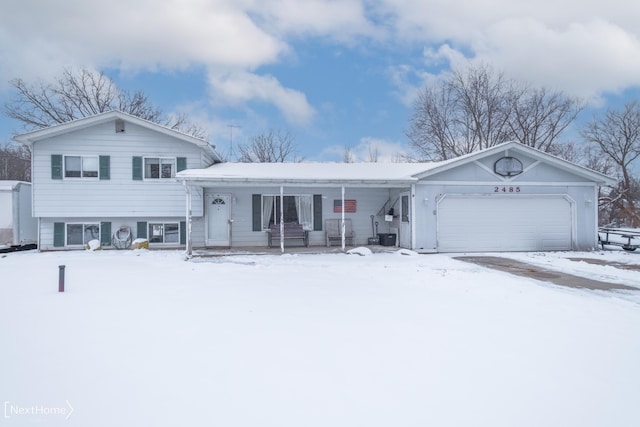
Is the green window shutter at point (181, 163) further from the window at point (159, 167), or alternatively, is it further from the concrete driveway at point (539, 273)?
the concrete driveway at point (539, 273)

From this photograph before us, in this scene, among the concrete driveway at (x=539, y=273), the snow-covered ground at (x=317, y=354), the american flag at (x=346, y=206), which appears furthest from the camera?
the american flag at (x=346, y=206)

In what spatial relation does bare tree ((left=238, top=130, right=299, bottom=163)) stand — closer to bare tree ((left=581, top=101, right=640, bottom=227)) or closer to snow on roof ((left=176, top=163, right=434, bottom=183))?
snow on roof ((left=176, top=163, right=434, bottom=183))

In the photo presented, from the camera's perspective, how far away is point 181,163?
1423cm

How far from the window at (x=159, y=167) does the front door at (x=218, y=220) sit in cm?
176

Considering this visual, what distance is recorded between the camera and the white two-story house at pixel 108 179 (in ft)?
44.5

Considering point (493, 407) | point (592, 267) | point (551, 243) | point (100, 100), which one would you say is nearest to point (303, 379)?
point (493, 407)

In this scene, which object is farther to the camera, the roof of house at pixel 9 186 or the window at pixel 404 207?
the roof of house at pixel 9 186

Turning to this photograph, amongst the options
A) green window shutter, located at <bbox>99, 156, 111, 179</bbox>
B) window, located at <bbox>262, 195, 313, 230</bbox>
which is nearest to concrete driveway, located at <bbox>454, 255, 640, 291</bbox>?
window, located at <bbox>262, 195, 313, 230</bbox>

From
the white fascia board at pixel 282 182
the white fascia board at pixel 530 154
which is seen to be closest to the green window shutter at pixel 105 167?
the white fascia board at pixel 282 182

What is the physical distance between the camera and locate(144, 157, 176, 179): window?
1409 cm

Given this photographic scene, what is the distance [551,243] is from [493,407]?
12.7 meters

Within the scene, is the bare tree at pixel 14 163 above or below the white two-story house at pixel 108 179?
above

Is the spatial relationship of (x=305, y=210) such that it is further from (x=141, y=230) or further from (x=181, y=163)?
(x=141, y=230)

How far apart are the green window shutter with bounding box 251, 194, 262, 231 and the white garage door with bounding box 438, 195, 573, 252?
251 inches
